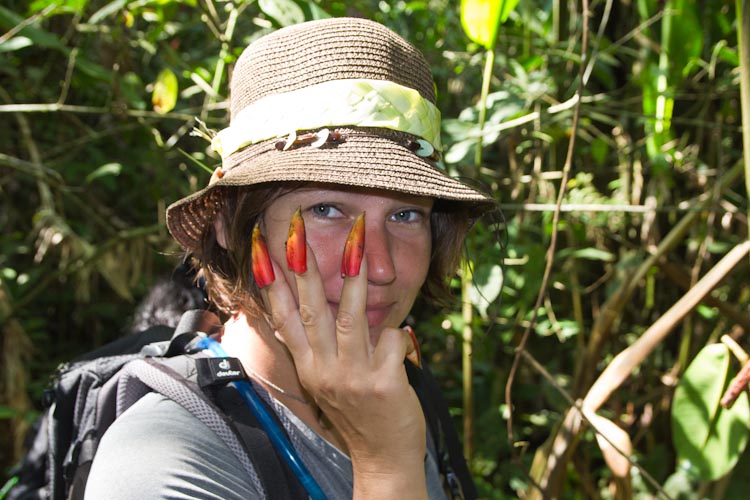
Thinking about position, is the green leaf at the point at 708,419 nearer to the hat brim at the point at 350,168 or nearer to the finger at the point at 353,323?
the hat brim at the point at 350,168

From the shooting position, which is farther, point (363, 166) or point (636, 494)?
point (636, 494)

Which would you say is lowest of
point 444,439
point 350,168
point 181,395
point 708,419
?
point 444,439

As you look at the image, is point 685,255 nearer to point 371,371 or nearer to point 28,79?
point 371,371

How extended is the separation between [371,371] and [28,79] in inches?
107

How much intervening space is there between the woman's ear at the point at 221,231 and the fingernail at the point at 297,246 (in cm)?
25

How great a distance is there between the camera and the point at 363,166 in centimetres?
114

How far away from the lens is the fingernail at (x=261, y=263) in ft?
3.79

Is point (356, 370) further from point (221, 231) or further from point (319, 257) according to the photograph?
point (221, 231)

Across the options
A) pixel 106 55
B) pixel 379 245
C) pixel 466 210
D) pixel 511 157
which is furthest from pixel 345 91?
pixel 106 55

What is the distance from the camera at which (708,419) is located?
160cm

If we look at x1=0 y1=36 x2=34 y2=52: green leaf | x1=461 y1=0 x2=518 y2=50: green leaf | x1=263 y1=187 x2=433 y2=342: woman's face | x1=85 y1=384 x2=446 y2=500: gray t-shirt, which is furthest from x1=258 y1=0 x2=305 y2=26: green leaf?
x1=85 y1=384 x2=446 y2=500: gray t-shirt

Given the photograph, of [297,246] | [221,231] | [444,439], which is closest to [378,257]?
[297,246]

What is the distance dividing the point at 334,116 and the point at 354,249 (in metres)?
0.22

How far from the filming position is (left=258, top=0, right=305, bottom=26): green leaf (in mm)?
1687
